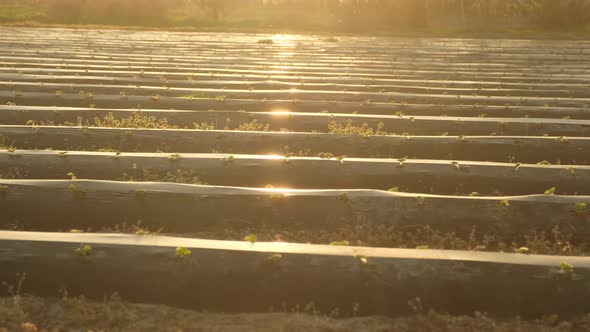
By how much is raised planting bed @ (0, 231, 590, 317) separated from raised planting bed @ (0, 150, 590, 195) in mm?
1323

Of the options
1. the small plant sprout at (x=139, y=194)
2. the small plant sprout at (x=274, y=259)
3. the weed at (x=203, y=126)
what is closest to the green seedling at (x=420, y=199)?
the small plant sprout at (x=274, y=259)

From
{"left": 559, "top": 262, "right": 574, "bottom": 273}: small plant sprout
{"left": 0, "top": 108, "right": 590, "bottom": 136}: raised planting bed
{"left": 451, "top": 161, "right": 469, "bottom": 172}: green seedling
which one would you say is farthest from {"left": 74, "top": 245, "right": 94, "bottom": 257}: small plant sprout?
{"left": 0, "top": 108, "right": 590, "bottom": 136}: raised planting bed

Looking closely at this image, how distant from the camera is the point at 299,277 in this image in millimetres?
3053

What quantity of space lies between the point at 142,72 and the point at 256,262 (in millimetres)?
6889

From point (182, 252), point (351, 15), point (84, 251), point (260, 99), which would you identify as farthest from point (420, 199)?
point (351, 15)

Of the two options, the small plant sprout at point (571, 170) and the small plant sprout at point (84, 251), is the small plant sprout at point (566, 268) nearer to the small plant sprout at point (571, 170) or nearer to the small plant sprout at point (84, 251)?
Result: the small plant sprout at point (571, 170)

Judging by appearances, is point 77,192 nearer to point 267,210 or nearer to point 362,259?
point 267,210

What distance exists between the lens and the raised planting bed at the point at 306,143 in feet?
17.2

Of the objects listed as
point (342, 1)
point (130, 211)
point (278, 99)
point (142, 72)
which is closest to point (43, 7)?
point (342, 1)

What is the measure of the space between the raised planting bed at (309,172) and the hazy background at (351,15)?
738 inches

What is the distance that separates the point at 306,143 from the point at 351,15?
20.5m

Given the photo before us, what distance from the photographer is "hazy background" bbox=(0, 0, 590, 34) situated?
24.2m

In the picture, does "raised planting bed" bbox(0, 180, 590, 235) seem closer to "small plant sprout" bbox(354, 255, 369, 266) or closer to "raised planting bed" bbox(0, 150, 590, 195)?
"raised planting bed" bbox(0, 150, 590, 195)

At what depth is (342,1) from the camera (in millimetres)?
25594
